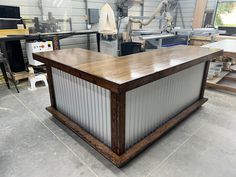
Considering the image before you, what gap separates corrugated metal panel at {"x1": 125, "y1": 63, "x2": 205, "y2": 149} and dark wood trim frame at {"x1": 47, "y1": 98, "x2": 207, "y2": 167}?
0.06m

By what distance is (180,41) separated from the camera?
16.4 feet

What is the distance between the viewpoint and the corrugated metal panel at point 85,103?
65.5 inches

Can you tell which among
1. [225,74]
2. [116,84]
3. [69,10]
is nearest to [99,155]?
[116,84]

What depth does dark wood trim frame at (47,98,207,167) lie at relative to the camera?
1.63 metres

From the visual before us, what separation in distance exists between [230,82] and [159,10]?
2.53m

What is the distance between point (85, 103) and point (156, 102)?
2.41 feet

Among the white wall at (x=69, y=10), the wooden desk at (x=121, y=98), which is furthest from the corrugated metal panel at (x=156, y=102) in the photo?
the white wall at (x=69, y=10)

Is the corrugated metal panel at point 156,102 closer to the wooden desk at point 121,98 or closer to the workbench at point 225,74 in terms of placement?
the wooden desk at point 121,98

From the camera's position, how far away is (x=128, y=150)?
169 cm

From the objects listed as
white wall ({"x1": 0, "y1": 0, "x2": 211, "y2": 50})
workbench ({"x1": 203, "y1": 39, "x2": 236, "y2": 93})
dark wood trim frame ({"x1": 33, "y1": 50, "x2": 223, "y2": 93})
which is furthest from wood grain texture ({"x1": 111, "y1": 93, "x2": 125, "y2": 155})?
white wall ({"x1": 0, "y1": 0, "x2": 211, "y2": 50})

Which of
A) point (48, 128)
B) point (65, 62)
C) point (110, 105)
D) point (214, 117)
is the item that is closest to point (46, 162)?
point (48, 128)

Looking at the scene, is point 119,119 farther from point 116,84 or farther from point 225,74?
point 225,74

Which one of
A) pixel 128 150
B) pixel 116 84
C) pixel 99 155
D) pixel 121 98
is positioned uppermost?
pixel 116 84

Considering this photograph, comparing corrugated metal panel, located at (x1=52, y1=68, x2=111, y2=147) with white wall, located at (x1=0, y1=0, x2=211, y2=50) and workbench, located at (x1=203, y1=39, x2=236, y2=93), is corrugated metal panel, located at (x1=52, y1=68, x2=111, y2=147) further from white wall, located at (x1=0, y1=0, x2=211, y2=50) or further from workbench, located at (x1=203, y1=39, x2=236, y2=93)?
white wall, located at (x1=0, y1=0, x2=211, y2=50)
